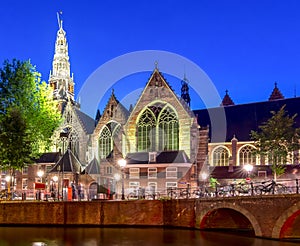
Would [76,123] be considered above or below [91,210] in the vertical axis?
above

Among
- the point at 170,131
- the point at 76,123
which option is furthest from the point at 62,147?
the point at 170,131

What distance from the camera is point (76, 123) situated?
188 ft

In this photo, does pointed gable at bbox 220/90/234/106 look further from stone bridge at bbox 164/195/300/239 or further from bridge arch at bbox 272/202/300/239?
bridge arch at bbox 272/202/300/239

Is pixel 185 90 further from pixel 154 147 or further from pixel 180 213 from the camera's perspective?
pixel 180 213

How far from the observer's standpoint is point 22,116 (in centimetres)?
4022

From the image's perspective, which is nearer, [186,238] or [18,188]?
[186,238]

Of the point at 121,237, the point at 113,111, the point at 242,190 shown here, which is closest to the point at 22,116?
the point at 113,111

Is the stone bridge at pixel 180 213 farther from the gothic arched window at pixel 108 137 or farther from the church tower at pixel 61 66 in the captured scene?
the church tower at pixel 61 66

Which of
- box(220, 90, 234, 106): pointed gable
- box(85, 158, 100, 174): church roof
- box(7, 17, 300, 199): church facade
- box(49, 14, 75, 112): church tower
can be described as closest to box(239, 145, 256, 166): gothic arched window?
box(7, 17, 300, 199): church facade

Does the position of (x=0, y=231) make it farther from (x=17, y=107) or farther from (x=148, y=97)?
(x=148, y=97)

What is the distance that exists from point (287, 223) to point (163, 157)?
69.5ft

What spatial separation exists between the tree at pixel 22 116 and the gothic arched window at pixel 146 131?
9436 mm

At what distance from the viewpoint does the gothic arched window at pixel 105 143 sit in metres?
51.6

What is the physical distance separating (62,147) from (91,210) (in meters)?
24.7
